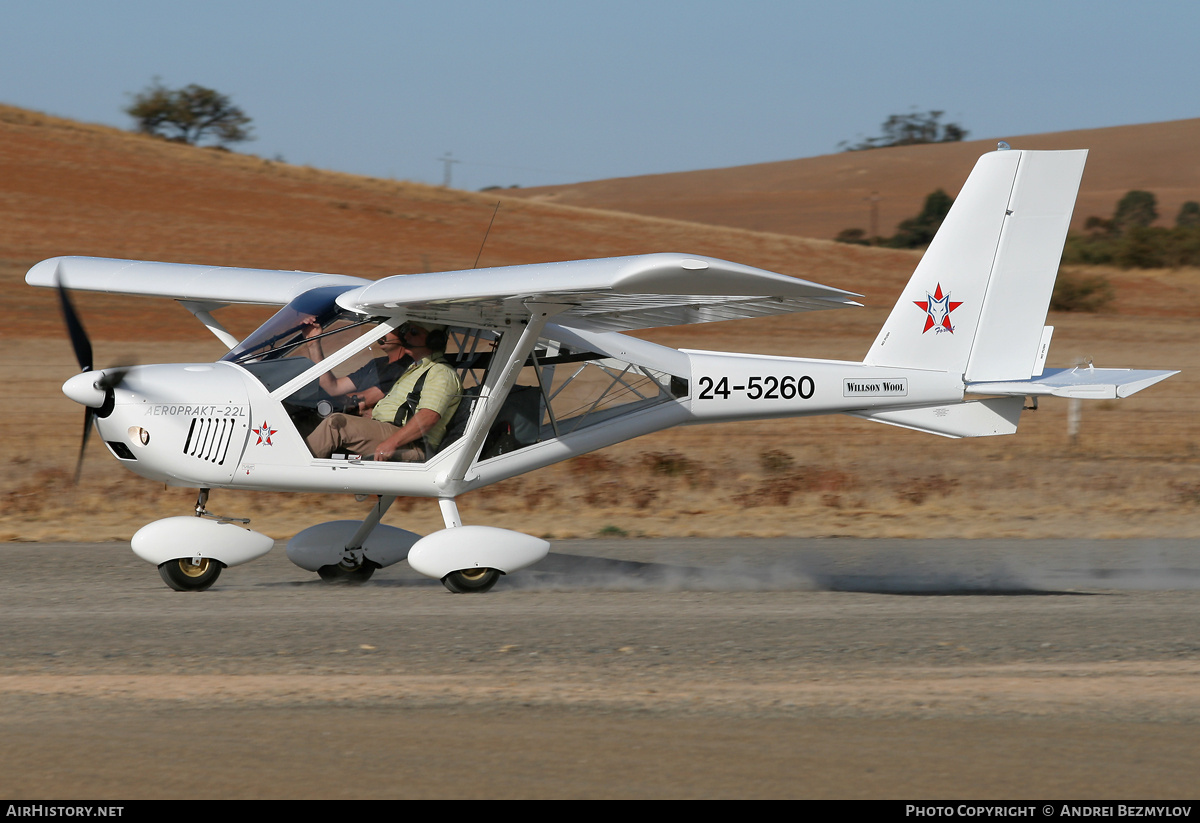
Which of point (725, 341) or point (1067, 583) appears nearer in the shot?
point (1067, 583)

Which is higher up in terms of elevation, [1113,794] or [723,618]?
[1113,794]

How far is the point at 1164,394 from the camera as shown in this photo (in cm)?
2395

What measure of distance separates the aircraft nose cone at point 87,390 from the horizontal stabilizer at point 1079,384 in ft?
20.3

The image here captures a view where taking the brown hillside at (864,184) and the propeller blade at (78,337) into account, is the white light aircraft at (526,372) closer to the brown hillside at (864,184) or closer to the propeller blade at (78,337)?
the propeller blade at (78,337)

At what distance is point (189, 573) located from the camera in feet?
27.8

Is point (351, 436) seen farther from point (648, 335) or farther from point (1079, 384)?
point (648, 335)

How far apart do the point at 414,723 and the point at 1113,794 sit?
2.71 m

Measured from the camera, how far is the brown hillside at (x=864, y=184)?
7488cm

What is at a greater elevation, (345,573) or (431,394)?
(431,394)

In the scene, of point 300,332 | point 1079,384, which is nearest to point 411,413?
point 300,332

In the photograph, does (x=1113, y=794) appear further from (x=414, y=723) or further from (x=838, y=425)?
(x=838, y=425)

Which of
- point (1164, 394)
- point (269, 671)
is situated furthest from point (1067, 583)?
point (1164, 394)

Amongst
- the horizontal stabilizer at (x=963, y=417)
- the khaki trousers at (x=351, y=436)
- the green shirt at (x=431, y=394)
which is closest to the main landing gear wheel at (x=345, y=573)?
the khaki trousers at (x=351, y=436)

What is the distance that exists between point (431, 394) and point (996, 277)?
Result: 4.47 metres
